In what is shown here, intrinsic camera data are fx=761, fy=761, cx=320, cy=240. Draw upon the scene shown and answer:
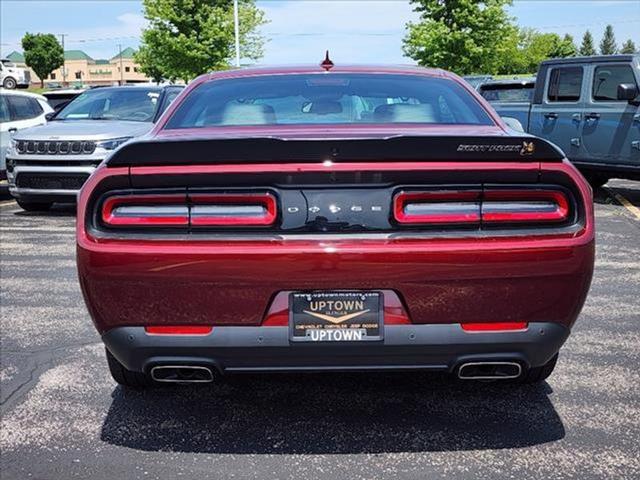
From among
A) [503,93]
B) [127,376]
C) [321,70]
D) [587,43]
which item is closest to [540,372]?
[127,376]

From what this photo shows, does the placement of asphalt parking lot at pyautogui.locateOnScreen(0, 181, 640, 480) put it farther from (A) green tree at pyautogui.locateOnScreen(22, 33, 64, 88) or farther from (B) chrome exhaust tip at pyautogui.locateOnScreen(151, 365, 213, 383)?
(A) green tree at pyautogui.locateOnScreen(22, 33, 64, 88)

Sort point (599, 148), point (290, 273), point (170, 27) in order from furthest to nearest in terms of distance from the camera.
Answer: point (170, 27) < point (599, 148) < point (290, 273)

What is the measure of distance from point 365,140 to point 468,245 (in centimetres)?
53

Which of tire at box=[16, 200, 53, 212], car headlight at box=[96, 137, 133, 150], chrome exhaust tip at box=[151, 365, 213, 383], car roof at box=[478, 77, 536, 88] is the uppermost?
car roof at box=[478, 77, 536, 88]

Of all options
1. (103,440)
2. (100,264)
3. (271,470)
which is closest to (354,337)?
(271,470)

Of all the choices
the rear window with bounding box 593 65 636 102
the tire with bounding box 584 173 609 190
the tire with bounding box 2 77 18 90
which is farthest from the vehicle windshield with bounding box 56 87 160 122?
the tire with bounding box 2 77 18 90

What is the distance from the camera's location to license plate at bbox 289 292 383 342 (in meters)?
2.77

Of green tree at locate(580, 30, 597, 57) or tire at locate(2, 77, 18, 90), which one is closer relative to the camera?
tire at locate(2, 77, 18, 90)

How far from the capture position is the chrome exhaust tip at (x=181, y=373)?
116 inches

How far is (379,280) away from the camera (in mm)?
2738

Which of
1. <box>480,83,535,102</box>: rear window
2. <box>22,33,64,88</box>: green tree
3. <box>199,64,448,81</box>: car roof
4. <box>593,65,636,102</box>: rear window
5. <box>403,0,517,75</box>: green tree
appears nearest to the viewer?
<box>199,64,448,81</box>: car roof

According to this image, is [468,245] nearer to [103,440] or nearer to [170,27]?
[103,440]

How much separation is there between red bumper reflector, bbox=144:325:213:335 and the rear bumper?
0.05 feet

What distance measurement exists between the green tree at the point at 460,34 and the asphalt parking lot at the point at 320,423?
118 feet
